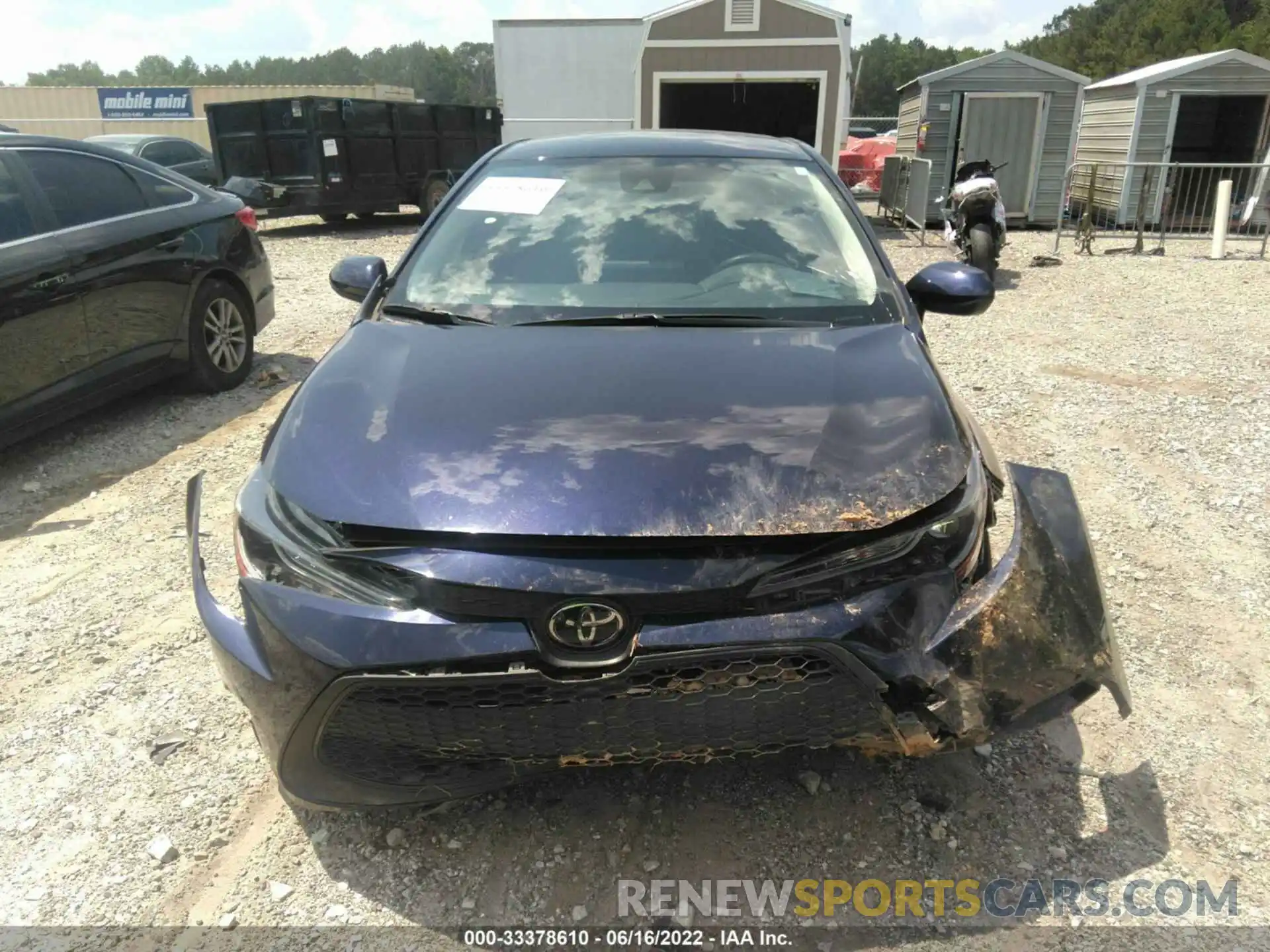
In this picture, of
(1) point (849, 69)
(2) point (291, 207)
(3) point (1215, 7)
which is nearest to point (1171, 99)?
(1) point (849, 69)

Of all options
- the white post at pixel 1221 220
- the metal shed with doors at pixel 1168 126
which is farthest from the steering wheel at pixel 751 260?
the white post at pixel 1221 220

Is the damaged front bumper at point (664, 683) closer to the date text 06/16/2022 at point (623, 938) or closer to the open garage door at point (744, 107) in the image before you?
the date text 06/16/2022 at point (623, 938)

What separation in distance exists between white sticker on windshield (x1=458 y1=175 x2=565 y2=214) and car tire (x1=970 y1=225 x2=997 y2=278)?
23.8 feet

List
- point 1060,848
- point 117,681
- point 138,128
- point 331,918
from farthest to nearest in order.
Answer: point 138,128 → point 117,681 → point 1060,848 → point 331,918

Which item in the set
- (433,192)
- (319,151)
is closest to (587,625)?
(319,151)

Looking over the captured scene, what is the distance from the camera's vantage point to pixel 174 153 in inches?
584

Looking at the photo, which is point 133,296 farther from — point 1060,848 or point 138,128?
point 138,128

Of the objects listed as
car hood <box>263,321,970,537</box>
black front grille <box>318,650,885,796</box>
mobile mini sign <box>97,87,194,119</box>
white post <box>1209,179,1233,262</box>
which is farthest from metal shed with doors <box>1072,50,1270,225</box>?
mobile mini sign <box>97,87,194,119</box>

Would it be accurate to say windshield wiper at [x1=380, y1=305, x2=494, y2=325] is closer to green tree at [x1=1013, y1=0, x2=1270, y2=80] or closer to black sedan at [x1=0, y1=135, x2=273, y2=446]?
black sedan at [x1=0, y1=135, x2=273, y2=446]

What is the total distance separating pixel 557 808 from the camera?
86.7 inches

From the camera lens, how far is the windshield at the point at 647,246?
2664 millimetres

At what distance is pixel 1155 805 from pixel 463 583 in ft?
6.11

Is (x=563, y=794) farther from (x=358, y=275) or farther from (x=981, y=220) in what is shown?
(x=981, y=220)

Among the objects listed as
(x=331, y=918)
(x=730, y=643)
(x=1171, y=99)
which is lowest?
(x=331, y=918)
